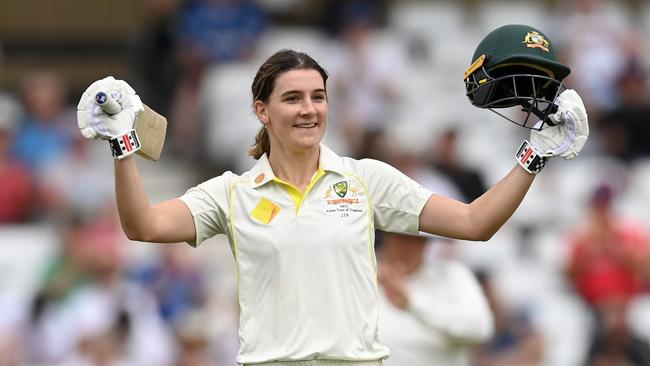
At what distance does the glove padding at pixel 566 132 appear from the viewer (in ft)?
16.0

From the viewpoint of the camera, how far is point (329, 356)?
480 centimetres

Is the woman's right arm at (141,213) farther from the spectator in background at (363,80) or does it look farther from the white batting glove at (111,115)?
the spectator in background at (363,80)

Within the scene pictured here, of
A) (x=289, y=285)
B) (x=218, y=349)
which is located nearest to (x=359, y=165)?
Answer: (x=289, y=285)

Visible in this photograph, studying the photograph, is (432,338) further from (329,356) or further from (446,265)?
(329,356)

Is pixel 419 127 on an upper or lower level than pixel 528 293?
upper

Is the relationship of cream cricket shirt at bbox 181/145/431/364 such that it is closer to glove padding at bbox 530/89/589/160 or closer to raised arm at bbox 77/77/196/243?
raised arm at bbox 77/77/196/243

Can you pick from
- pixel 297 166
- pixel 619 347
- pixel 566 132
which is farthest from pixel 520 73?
pixel 619 347

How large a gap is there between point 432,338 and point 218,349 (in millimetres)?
2814

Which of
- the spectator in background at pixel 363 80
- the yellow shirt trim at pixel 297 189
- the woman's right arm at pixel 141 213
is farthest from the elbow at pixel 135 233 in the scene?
the spectator in background at pixel 363 80

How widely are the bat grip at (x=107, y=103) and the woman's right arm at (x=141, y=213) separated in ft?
0.52

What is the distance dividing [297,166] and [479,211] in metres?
0.62

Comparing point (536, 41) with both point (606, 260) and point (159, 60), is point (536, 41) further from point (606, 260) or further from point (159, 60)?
point (159, 60)

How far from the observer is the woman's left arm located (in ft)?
16.1

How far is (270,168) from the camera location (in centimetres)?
507
